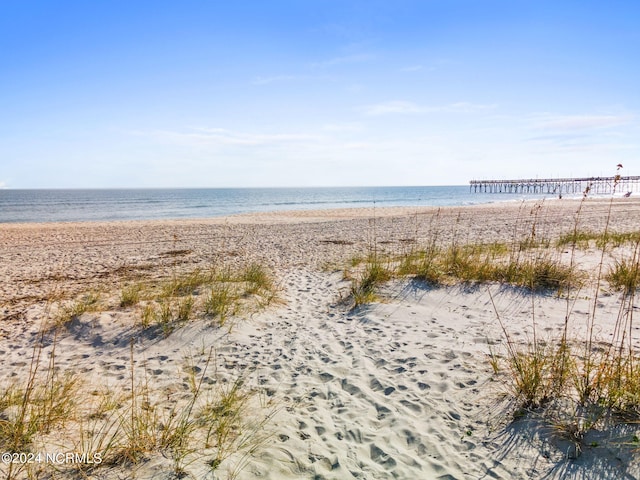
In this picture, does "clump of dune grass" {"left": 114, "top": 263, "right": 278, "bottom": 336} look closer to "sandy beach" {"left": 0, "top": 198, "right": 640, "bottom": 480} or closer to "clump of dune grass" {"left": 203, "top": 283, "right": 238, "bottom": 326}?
"clump of dune grass" {"left": 203, "top": 283, "right": 238, "bottom": 326}

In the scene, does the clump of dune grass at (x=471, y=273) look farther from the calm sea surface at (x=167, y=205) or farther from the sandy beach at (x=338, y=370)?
the calm sea surface at (x=167, y=205)

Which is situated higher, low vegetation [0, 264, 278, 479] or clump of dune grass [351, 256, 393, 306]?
clump of dune grass [351, 256, 393, 306]

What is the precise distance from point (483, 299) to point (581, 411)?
11.3ft

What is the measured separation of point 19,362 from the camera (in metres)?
4.80

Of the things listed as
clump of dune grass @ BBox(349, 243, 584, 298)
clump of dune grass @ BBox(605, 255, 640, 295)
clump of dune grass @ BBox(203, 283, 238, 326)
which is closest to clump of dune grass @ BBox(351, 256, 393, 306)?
clump of dune grass @ BBox(349, 243, 584, 298)

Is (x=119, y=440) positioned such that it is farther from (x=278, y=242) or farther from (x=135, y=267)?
(x=278, y=242)

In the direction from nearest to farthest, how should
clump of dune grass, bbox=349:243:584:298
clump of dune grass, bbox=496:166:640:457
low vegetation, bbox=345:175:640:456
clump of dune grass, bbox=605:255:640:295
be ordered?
clump of dune grass, bbox=496:166:640:457 → low vegetation, bbox=345:175:640:456 → clump of dune grass, bbox=605:255:640:295 → clump of dune grass, bbox=349:243:584:298

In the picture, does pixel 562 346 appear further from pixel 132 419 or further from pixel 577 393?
pixel 132 419

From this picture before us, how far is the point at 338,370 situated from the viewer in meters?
4.42

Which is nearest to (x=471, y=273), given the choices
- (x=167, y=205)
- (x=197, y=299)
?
(x=197, y=299)

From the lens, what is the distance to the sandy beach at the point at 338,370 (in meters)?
2.83

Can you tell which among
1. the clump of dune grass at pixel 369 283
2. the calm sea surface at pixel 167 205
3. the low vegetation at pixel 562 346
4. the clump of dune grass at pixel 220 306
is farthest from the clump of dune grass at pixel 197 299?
the calm sea surface at pixel 167 205

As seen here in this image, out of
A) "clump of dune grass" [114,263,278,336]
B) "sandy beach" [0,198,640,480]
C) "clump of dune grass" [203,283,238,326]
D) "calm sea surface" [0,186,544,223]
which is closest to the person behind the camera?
"sandy beach" [0,198,640,480]

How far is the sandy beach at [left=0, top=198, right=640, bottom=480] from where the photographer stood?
9.27 feet
